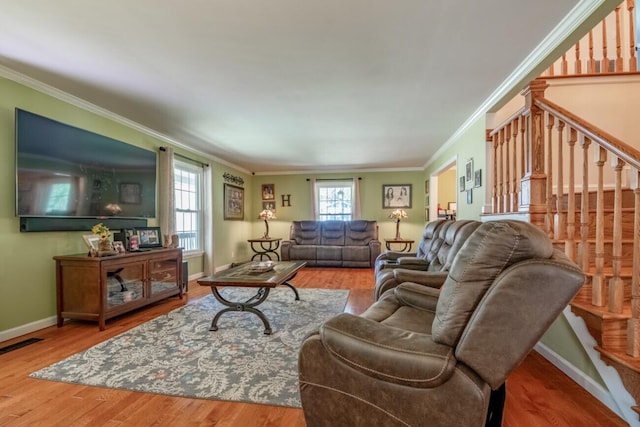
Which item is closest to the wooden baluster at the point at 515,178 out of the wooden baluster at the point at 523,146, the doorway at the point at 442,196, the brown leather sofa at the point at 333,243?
the wooden baluster at the point at 523,146

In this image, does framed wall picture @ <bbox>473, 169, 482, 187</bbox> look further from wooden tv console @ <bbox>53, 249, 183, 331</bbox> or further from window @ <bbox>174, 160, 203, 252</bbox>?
window @ <bbox>174, 160, 203, 252</bbox>

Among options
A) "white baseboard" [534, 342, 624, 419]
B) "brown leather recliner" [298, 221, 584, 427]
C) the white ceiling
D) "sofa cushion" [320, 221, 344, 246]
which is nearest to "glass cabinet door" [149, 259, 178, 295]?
the white ceiling

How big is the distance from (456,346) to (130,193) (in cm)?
397

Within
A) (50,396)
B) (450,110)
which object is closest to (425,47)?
(450,110)

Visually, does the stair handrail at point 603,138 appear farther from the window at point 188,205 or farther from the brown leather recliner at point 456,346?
the window at point 188,205

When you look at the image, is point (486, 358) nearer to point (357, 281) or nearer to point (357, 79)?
point (357, 79)

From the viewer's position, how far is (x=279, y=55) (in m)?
2.29

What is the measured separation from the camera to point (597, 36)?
3.46 m

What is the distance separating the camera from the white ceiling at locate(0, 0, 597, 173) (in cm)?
180

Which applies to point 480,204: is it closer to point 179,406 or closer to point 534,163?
point 534,163

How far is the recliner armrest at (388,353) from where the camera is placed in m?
1.07

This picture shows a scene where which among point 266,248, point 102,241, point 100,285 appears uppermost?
point 102,241

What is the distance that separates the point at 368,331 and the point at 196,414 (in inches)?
Result: 44.9

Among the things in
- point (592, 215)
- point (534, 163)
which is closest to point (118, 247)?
point (534, 163)
